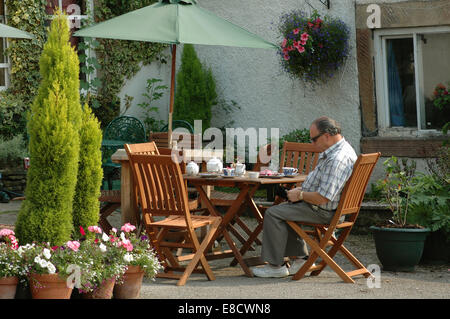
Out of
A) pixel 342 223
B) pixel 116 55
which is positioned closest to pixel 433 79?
pixel 342 223

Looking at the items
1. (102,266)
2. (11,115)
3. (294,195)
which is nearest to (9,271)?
(102,266)

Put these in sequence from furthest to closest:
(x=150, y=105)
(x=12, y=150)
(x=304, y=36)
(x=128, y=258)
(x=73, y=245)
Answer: (x=150, y=105) < (x=12, y=150) < (x=304, y=36) < (x=128, y=258) < (x=73, y=245)

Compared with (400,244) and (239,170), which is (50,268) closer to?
(239,170)

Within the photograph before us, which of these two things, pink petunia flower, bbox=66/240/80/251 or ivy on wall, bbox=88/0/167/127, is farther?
ivy on wall, bbox=88/0/167/127

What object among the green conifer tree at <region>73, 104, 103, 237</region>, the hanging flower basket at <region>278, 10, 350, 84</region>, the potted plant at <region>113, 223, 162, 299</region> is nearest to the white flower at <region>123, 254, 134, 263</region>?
the potted plant at <region>113, 223, 162, 299</region>

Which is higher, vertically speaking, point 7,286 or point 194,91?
point 194,91

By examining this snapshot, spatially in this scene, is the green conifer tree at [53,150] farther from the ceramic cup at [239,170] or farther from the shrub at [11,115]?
the shrub at [11,115]

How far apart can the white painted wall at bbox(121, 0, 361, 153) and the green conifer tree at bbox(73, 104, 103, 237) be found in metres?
4.81

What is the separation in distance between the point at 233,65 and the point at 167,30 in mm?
3748

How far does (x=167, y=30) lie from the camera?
7547 millimetres

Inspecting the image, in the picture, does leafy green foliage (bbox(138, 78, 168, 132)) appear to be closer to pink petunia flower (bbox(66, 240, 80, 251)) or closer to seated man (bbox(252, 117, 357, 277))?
seated man (bbox(252, 117, 357, 277))

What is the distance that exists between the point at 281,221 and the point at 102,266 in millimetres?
1788

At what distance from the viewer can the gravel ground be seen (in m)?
6.03

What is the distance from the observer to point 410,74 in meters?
9.90
